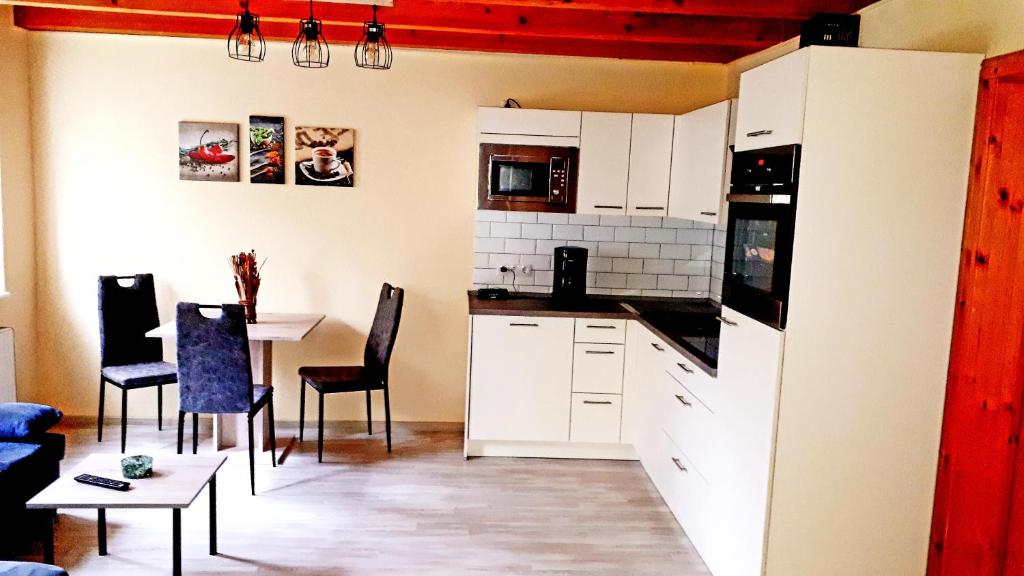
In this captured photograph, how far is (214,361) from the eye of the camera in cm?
393

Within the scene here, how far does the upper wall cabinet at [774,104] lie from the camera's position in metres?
2.57

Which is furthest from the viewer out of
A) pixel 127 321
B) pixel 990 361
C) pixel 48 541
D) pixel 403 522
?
pixel 127 321

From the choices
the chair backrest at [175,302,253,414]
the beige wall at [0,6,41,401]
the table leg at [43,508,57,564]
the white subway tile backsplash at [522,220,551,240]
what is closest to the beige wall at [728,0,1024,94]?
the white subway tile backsplash at [522,220,551,240]

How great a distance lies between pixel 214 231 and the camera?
4871mm

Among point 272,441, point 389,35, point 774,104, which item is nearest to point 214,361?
point 272,441

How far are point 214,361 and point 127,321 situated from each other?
1058mm

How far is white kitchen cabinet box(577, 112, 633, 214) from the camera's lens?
4.61 m

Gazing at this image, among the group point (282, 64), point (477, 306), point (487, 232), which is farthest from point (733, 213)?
point (282, 64)

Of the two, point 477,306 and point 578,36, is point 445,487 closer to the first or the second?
point 477,306

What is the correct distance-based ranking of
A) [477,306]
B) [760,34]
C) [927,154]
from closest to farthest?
[927,154], [760,34], [477,306]

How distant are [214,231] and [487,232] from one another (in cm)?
177

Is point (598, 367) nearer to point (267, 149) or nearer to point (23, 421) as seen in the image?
point (267, 149)

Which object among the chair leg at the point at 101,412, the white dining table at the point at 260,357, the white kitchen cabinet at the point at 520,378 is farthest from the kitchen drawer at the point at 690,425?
the chair leg at the point at 101,412

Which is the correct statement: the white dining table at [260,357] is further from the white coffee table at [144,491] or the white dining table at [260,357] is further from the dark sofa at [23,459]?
the white coffee table at [144,491]
